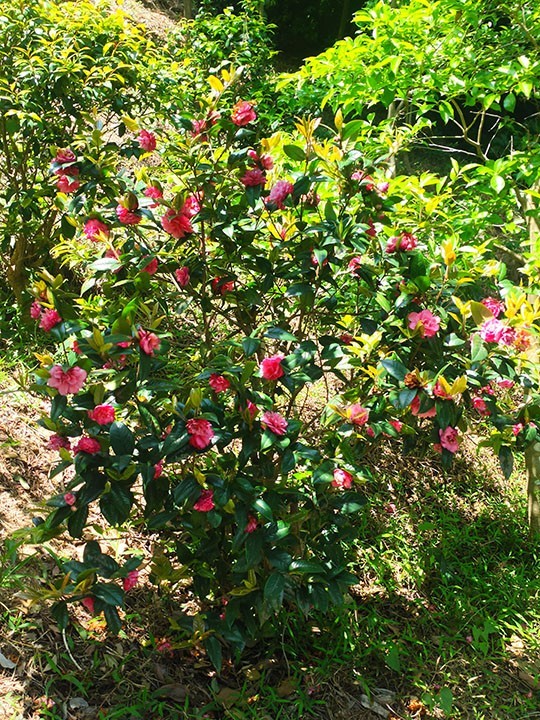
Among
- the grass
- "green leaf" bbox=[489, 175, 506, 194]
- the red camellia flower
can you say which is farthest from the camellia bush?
"green leaf" bbox=[489, 175, 506, 194]

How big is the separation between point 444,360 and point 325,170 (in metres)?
0.63

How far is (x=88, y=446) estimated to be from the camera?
147cm

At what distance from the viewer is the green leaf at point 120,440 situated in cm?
144

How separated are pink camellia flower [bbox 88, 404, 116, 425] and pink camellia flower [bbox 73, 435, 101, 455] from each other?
45 mm

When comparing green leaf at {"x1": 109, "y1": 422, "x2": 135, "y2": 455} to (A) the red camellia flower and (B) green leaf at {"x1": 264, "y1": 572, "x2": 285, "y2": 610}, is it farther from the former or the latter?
(B) green leaf at {"x1": 264, "y1": 572, "x2": 285, "y2": 610}

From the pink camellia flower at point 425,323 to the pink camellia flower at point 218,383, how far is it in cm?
55

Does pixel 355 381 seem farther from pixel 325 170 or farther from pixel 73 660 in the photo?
pixel 73 660

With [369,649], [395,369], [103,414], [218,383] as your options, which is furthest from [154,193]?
[369,649]

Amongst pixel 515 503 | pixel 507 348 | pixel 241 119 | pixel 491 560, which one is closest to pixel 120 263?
pixel 241 119

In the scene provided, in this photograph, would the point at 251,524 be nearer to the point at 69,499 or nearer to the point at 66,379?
the point at 69,499

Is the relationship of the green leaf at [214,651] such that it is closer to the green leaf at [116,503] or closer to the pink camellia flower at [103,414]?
the green leaf at [116,503]

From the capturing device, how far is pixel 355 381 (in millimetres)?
1974

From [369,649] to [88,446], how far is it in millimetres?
1331

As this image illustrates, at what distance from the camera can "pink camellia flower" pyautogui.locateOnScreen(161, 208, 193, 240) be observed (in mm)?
1751
